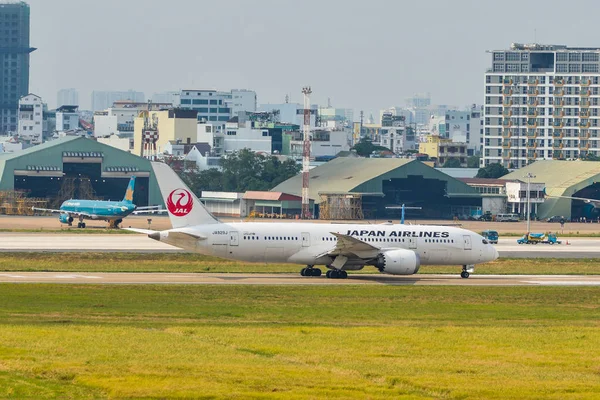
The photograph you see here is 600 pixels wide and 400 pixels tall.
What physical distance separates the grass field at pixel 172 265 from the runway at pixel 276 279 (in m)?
3.69

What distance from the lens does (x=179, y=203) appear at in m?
63.8

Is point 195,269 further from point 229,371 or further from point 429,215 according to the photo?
point 429,215

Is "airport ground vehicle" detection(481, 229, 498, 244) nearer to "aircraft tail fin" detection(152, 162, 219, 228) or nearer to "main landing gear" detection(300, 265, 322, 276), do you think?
"main landing gear" detection(300, 265, 322, 276)

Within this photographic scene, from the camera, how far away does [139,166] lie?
6772 inches

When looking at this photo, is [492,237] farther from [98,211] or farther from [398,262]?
[398,262]

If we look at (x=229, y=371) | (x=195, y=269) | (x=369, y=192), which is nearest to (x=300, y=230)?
(x=195, y=269)

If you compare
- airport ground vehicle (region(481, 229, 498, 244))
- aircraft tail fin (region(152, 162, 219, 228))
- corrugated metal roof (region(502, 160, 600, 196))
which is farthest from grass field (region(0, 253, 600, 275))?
corrugated metal roof (region(502, 160, 600, 196))

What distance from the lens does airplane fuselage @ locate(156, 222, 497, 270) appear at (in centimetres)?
6319

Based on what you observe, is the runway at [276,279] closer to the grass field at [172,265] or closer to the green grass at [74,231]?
the grass field at [172,265]

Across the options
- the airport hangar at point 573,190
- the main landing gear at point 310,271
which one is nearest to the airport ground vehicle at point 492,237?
the main landing gear at point 310,271

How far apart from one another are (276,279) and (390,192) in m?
110

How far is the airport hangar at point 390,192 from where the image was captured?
542 feet

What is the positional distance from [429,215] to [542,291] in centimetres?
11482

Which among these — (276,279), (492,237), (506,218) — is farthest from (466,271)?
(506,218)
